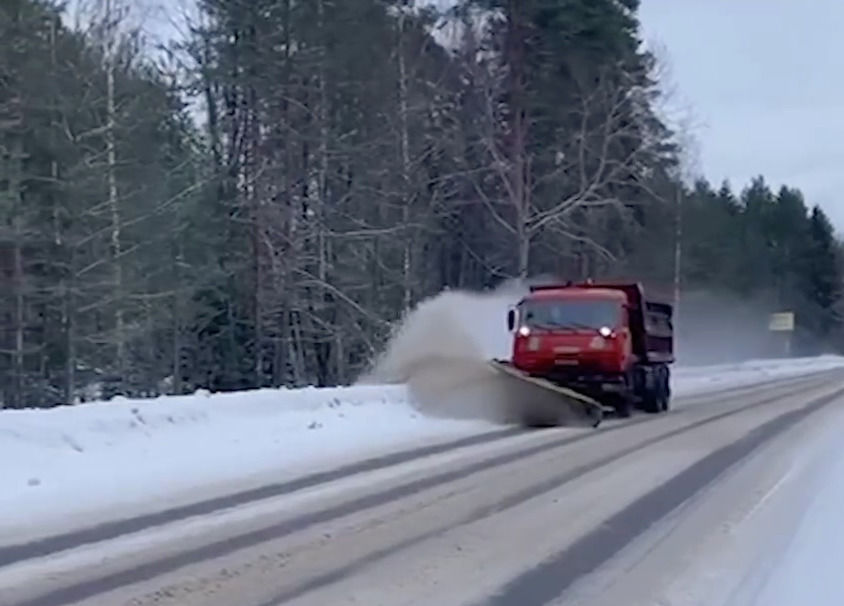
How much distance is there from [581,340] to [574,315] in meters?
0.56

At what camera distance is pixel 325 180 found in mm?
43469

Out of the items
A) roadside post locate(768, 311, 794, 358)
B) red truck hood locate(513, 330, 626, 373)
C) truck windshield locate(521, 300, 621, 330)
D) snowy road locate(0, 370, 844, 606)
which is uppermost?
roadside post locate(768, 311, 794, 358)

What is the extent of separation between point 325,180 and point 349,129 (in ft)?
7.04

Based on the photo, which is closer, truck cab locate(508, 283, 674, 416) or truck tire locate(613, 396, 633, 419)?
truck cab locate(508, 283, 674, 416)

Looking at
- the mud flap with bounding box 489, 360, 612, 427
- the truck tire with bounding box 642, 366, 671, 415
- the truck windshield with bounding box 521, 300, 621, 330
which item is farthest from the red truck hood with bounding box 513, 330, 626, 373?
the truck tire with bounding box 642, 366, 671, 415

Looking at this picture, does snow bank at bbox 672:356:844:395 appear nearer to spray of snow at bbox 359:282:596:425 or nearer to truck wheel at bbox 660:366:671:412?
truck wheel at bbox 660:366:671:412

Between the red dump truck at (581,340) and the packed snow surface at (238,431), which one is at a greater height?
the red dump truck at (581,340)

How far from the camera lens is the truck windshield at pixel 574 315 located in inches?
1134

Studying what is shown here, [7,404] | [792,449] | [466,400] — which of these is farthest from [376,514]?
[7,404]

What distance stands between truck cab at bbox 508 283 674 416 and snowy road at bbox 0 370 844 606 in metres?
9.28

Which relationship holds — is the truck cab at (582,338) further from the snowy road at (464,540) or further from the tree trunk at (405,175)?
the tree trunk at (405,175)

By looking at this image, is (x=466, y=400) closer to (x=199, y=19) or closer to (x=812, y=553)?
(x=812, y=553)

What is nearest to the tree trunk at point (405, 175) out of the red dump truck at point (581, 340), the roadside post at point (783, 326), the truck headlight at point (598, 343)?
the red dump truck at point (581, 340)

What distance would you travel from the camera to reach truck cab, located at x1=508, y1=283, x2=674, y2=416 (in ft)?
93.7
